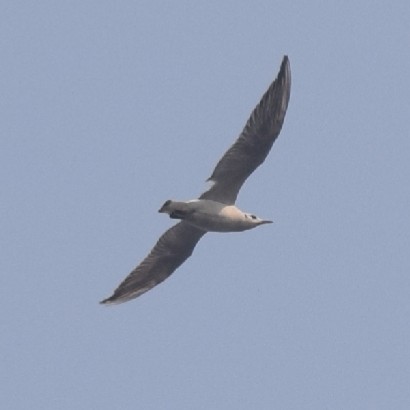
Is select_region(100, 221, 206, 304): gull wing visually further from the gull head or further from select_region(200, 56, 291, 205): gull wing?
select_region(200, 56, 291, 205): gull wing

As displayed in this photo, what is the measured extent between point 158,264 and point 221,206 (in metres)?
2.57

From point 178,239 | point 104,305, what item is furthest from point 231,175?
point 104,305

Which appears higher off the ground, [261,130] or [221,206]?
[261,130]

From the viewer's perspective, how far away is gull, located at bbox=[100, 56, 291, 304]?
25719mm

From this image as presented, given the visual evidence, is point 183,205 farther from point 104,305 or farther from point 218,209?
point 104,305

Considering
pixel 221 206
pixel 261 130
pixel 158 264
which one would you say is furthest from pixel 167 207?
pixel 158 264

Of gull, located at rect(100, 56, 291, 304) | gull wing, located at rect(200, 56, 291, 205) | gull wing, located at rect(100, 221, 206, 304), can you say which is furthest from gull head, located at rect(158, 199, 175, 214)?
gull wing, located at rect(100, 221, 206, 304)

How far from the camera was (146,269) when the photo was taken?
2850 centimetres

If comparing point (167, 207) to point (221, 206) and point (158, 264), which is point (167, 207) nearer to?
point (221, 206)

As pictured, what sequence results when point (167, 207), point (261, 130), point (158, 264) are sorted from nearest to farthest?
point (261, 130)
point (167, 207)
point (158, 264)

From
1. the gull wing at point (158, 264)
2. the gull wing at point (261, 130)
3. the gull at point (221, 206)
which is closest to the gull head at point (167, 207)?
the gull at point (221, 206)

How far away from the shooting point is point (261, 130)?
84.4 ft

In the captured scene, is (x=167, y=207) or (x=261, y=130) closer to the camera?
(x=261, y=130)

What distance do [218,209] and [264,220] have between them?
3.93 feet
